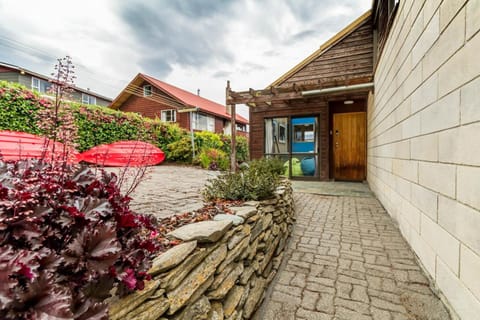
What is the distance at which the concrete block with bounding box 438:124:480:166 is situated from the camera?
1278mm

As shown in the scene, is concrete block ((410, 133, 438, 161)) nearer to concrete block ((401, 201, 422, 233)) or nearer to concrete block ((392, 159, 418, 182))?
concrete block ((392, 159, 418, 182))

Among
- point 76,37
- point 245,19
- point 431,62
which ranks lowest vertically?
point 431,62

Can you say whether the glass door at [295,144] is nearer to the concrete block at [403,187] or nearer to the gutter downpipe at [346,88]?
the gutter downpipe at [346,88]

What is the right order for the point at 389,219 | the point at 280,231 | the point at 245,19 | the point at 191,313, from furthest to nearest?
the point at 245,19, the point at 389,219, the point at 280,231, the point at 191,313

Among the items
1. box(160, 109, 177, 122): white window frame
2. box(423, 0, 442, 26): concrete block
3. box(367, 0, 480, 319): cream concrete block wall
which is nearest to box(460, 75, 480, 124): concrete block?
box(367, 0, 480, 319): cream concrete block wall

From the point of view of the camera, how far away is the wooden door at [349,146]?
6.70 meters

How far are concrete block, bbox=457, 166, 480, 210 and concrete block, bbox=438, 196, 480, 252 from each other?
0.15 feet

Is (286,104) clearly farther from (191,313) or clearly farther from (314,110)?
(191,313)

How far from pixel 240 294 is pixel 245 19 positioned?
677 centimetres

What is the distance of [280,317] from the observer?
1.70m

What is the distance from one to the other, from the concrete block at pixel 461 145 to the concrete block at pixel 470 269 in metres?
0.52

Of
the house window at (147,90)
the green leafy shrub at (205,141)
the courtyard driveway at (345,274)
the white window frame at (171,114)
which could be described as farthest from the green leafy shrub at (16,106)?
the house window at (147,90)

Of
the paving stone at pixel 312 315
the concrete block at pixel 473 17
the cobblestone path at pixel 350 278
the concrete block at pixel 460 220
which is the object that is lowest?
the paving stone at pixel 312 315

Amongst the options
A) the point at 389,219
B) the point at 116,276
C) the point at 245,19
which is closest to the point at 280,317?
the point at 116,276
